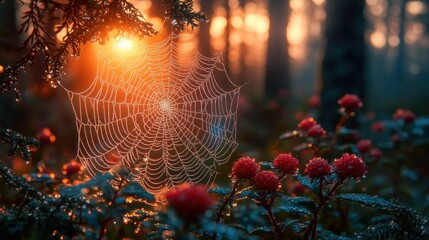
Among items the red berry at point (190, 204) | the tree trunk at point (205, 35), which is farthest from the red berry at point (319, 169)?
the tree trunk at point (205, 35)

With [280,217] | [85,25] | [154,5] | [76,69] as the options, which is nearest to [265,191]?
[85,25]

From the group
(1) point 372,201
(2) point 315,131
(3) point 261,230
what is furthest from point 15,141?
(2) point 315,131

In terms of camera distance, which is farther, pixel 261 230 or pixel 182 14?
pixel 182 14

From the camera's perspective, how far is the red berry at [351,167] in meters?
2.38

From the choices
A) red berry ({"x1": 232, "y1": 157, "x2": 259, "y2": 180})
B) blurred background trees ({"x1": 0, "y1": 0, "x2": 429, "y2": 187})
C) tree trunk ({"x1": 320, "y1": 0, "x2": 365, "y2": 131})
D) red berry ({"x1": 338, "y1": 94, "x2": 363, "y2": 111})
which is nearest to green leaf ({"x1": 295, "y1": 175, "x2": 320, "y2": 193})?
red berry ({"x1": 232, "y1": 157, "x2": 259, "y2": 180})

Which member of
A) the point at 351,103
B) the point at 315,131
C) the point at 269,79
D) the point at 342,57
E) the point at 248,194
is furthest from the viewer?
the point at 269,79

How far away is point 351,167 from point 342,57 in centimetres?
500

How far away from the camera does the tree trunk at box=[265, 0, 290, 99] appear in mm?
17172

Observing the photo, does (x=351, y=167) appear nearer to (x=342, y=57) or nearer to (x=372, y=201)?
(x=372, y=201)

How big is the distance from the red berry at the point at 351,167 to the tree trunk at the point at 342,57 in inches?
177

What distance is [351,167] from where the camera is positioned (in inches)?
93.9

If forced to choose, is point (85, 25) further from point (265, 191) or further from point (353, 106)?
point (353, 106)

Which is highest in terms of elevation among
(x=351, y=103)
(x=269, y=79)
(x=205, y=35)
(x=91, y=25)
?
(x=205, y=35)

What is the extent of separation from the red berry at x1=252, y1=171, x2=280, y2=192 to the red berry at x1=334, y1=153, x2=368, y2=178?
39 cm
